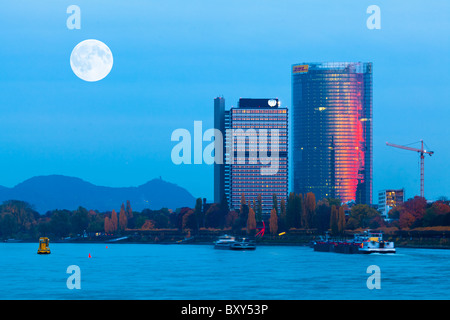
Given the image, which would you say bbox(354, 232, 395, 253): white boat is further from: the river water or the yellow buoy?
the yellow buoy

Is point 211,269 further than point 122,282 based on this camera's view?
Yes

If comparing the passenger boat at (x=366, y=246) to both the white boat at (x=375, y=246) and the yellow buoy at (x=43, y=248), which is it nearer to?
the white boat at (x=375, y=246)

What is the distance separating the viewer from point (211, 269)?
9575cm

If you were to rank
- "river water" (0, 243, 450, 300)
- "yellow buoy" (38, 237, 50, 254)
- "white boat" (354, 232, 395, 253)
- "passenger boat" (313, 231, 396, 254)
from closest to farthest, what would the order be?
"river water" (0, 243, 450, 300), "white boat" (354, 232, 395, 253), "passenger boat" (313, 231, 396, 254), "yellow buoy" (38, 237, 50, 254)

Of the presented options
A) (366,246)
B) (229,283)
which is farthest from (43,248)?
(229,283)

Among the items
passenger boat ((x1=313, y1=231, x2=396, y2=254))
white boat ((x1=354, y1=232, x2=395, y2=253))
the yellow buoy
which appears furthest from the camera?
the yellow buoy

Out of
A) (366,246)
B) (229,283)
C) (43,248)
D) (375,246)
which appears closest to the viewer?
(229,283)

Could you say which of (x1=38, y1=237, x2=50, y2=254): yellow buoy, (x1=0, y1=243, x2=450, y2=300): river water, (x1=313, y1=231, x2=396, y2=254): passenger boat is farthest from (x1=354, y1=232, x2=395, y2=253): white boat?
(x1=38, y1=237, x2=50, y2=254): yellow buoy

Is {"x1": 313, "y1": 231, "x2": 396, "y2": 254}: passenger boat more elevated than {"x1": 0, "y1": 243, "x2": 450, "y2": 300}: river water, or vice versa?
{"x1": 0, "y1": 243, "x2": 450, "y2": 300}: river water

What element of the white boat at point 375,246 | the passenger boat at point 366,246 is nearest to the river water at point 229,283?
the white boat at point 375,246

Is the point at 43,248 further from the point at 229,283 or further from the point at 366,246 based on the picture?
the point at 229,283
